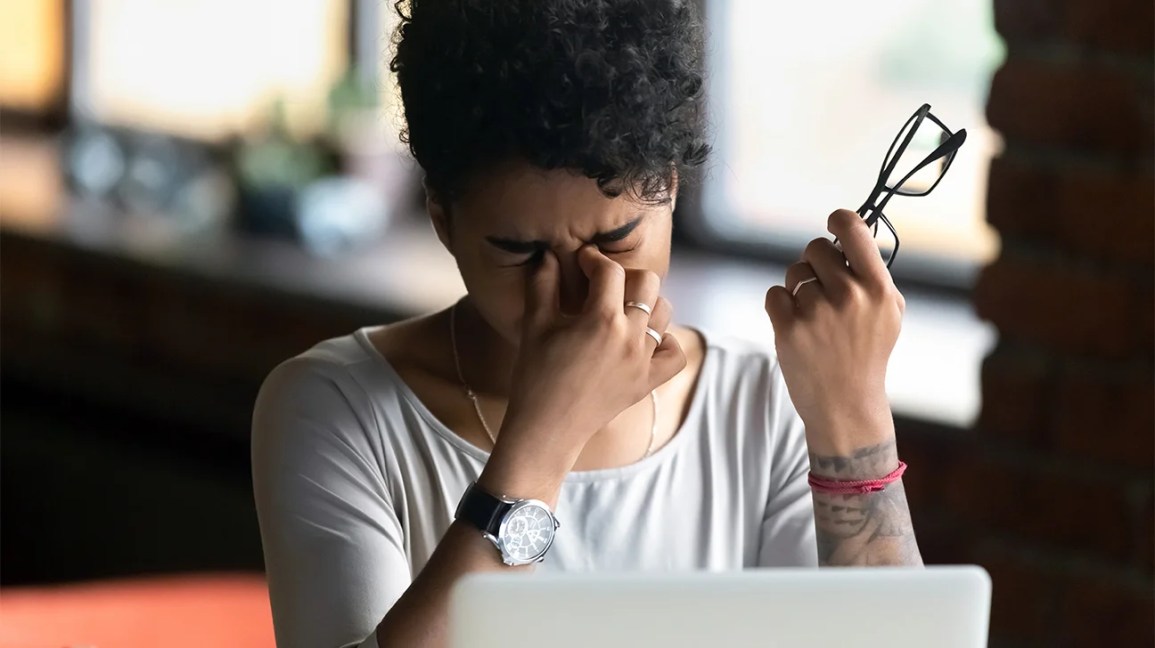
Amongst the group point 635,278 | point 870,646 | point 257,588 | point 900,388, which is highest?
point 635,278

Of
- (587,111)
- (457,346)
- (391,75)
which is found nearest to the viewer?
(587,111)

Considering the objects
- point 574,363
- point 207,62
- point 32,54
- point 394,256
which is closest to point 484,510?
point 574,363

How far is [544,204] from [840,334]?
0.24m

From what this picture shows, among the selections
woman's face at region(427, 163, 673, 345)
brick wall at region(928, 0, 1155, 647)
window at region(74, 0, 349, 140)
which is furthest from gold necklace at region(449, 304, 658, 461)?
window at region(74, 0, 349, 140)

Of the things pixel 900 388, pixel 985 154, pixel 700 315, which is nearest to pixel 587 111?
pixel 985 154

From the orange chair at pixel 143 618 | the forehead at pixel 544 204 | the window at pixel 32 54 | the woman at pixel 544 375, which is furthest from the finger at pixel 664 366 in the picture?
the window at pixel 32 54

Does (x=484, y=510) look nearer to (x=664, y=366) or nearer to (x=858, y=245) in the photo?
(x=664, y=366)

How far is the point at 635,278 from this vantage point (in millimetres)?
1129

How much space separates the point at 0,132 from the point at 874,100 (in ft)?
7.07

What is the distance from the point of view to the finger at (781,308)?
115 centimetres

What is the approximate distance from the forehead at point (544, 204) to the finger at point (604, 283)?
27 millimetres

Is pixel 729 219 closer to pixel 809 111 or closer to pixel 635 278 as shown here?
pixel 809 111

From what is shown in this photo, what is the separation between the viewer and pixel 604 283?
1.09 metres

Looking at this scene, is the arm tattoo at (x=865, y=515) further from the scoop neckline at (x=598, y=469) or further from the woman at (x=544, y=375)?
the scoop neckline at (x=598, y=469)
